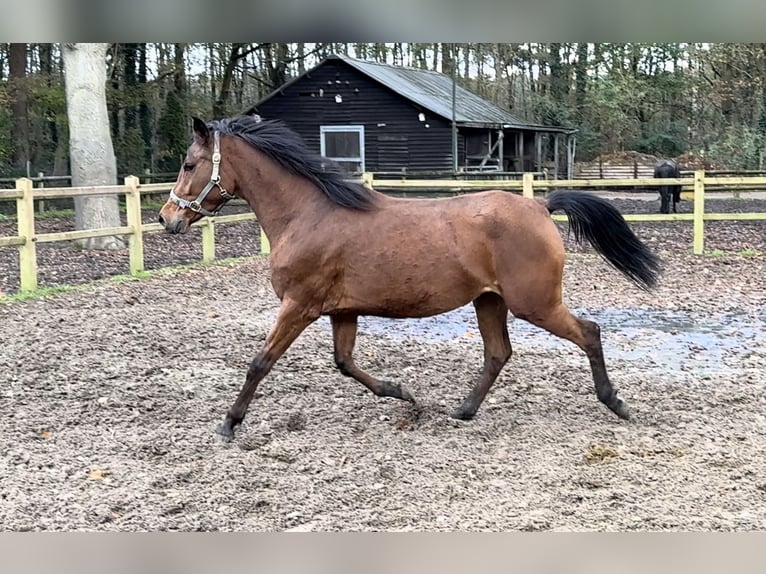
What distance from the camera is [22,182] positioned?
874 cm

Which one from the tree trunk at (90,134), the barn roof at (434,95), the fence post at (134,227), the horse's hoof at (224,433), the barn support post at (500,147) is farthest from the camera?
the barn support post at (500,147)

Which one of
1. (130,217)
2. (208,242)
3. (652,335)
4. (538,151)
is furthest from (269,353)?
(538,151)

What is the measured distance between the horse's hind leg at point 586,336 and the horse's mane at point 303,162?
111 centimetres

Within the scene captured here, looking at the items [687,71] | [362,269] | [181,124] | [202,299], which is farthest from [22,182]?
[687,71]

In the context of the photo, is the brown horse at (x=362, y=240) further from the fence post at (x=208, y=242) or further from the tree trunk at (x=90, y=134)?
the tree trunk at (x=90, y=134)

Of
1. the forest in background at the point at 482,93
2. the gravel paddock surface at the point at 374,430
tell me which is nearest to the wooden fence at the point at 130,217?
the gravel paddock surface at the point at 374,430

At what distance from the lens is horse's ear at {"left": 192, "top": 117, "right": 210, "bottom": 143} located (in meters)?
4.17

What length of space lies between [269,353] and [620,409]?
6.43ft

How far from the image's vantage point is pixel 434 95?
83.7ft

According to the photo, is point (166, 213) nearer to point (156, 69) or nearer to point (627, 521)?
point (627, 521)

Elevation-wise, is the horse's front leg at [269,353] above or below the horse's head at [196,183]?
below

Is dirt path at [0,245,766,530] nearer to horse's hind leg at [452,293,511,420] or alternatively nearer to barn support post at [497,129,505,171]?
horse's hind leg at [452,293,511,420]

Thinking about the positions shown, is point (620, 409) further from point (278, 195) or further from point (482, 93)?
point (482, 93)

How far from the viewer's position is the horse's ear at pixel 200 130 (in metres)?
4.17
